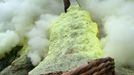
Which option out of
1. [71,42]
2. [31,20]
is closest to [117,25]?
[71,42]

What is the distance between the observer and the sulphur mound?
18.1 feet

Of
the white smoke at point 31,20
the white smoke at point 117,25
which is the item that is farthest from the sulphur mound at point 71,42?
the white smoke at point 31,20

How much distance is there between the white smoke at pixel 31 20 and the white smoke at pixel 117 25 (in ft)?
3.20

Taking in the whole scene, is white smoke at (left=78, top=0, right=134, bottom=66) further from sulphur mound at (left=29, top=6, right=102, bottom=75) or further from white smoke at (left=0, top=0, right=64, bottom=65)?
white smoke at (left=0, top=0, right=64, bottom=65)

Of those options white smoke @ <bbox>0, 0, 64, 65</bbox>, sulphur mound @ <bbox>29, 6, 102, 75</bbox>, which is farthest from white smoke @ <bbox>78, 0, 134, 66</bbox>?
white smoke @ <bbox>0, 0, 64, 65</bbox>

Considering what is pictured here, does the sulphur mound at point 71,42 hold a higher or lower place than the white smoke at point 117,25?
lower

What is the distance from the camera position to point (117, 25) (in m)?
5.59

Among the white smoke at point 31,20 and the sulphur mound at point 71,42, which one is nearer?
the sulphur mound at point 71,42

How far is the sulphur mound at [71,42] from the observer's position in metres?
5.53

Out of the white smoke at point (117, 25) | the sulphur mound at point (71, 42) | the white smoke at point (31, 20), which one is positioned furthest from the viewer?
the white smoke at point (31, 20)

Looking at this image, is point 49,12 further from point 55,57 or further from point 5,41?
point 55,57

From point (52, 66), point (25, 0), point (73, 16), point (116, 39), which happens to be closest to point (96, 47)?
point (116, 39)

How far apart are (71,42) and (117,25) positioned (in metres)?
0.82

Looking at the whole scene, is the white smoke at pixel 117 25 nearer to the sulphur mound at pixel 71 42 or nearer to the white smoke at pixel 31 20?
the sulphur mound at pixel 71 42
